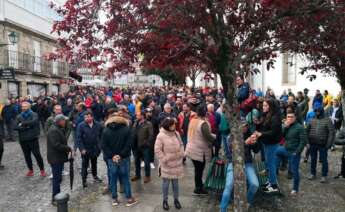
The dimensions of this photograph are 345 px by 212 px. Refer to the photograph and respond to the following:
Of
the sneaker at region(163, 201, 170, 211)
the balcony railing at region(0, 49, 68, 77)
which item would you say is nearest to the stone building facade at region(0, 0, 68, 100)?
the balcony railing at region(0, 49, 68, 77)

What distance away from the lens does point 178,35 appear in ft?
15.3

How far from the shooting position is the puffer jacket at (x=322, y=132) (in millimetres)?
7609

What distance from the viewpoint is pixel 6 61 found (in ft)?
67.5

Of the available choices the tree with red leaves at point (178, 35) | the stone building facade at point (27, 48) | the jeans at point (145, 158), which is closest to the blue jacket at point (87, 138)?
the jeans at point (145, 158)

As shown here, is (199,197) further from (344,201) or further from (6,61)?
(6,61)

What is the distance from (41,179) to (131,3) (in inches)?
225

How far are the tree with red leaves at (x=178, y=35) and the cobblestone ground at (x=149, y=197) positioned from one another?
1.69 metres

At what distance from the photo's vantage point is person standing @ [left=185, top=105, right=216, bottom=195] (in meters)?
6.91

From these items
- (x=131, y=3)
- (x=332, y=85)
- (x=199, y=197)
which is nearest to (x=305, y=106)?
(x=199, y=197)

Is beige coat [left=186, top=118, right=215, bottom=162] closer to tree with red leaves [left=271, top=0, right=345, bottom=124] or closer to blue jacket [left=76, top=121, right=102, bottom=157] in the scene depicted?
blue jacket [left=76, top=121, right=102, bottom=157]

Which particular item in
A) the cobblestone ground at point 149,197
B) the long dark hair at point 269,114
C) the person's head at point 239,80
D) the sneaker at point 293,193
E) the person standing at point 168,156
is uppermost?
the person's head at point 239,80

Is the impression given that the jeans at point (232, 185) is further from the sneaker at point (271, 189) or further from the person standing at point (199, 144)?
the person standing at point (199, 144)

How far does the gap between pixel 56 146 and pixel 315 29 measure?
4.79 m

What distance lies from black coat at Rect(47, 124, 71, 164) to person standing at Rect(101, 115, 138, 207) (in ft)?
2.56
